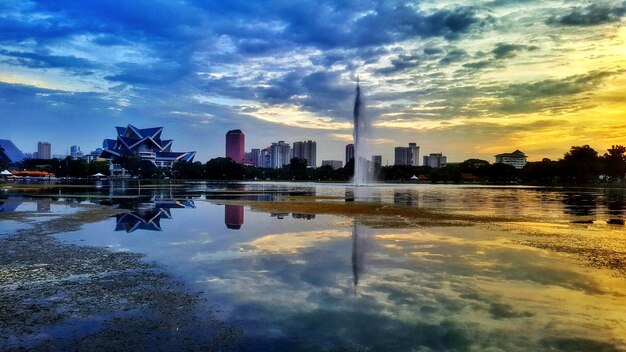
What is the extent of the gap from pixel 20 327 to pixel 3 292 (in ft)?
7.52

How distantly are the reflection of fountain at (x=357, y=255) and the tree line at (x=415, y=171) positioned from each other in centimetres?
10095

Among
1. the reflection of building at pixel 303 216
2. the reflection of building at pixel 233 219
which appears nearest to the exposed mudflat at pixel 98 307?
the reflection of building at pixel 233 219

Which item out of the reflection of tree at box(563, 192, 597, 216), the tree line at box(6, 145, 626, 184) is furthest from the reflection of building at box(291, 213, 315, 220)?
the tree line at box(6, 145, 626, 184)

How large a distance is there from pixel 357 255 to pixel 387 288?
11.0ft

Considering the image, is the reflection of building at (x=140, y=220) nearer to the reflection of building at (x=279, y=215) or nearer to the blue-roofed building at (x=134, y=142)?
the reflection of building at (x=279, y=215)

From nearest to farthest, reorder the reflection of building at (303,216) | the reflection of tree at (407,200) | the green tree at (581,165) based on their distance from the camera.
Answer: the reflection of building at (303,216)
the reflection of tree at (407,200)
the green tree at (581,165)

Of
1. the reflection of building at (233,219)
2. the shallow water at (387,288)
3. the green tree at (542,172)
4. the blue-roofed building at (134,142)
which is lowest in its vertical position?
the shallow water at (387,288)

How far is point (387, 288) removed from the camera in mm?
8688

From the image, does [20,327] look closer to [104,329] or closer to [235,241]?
[104,329]

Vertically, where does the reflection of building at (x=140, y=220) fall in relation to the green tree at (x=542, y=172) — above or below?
below

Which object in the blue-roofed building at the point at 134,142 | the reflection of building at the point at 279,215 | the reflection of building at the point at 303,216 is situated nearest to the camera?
the reflection of building at the point at 303,216

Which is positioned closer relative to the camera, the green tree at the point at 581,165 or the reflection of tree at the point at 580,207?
the reflection of tree at the point at 580,207

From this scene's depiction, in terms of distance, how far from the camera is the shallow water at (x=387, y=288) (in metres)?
6.19

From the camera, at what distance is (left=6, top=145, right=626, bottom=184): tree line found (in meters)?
106
